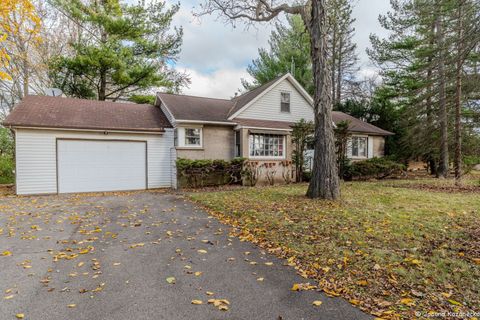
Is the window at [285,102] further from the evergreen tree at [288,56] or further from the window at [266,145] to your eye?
the evergreen tree at [288,56]

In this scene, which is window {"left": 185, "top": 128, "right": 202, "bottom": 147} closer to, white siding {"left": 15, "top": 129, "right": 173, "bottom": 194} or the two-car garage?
the two-car garage

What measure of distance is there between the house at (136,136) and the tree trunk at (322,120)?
5.12m

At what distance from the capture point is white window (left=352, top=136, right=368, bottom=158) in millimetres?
17109

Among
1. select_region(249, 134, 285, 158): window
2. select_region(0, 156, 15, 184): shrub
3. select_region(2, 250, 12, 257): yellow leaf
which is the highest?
select_region(249, 134, 285, 158): window

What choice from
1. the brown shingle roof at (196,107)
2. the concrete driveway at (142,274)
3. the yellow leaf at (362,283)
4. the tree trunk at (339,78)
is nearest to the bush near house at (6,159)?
the brown shingle roof at (196,107)

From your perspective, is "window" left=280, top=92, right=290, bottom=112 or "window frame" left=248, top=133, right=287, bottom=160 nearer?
"window frame" left=248, top=133, right=287, bottom=160

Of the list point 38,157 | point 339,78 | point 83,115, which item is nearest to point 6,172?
point 38,157

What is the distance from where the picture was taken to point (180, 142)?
12.4 meters

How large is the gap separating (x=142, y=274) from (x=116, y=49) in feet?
56.7

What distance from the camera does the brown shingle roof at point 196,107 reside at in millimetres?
12888

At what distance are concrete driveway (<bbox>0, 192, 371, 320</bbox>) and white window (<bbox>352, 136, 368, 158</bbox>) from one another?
14.0m

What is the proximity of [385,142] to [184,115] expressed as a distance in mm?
15319

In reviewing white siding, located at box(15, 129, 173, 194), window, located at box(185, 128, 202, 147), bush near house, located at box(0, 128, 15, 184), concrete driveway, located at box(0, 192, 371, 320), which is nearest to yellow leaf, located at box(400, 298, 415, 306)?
concrete driveway, located at box(0, 192, 371, 320)

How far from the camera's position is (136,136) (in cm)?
1229
